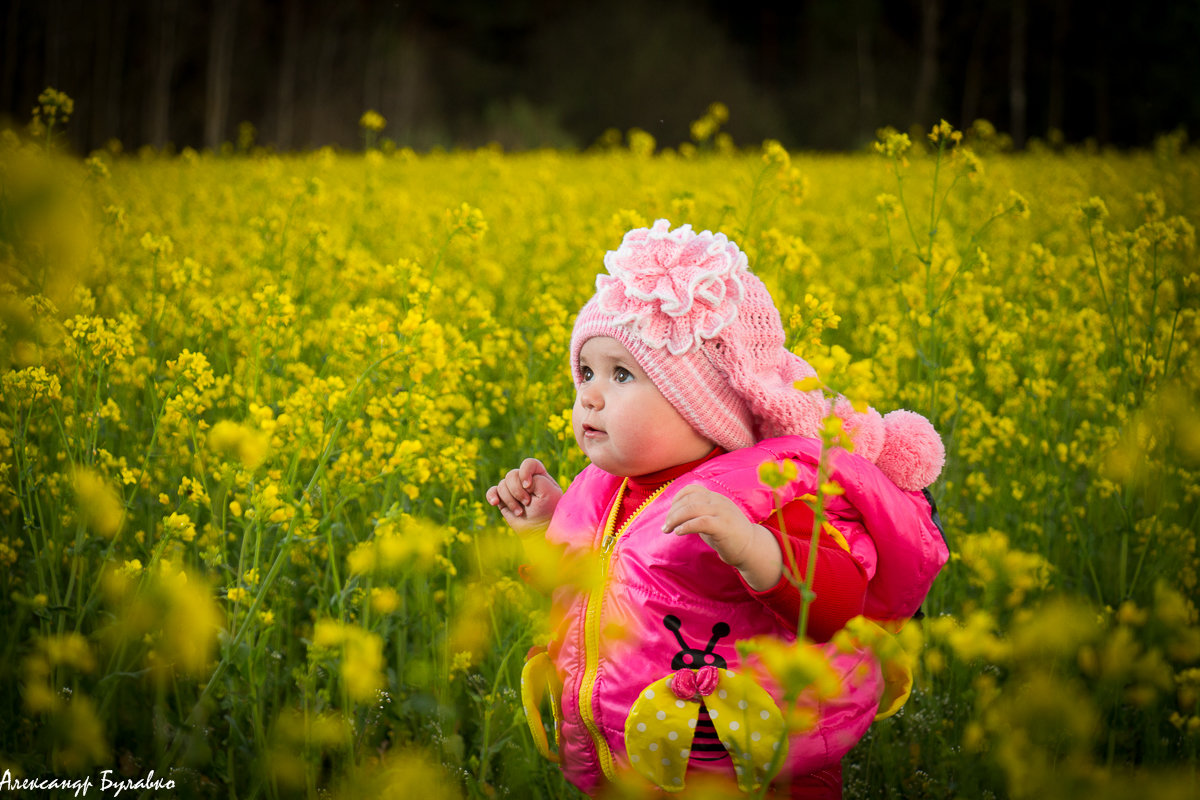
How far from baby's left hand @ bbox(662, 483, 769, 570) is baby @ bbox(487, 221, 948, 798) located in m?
0.01

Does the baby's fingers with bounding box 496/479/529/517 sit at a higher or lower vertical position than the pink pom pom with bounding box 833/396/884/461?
lower

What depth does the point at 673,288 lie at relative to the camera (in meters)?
1.58

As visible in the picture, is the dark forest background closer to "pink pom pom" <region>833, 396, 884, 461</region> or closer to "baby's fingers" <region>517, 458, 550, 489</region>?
"baby's fingers" <region>517, 458, 550, 489</region>

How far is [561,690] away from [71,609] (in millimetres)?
864

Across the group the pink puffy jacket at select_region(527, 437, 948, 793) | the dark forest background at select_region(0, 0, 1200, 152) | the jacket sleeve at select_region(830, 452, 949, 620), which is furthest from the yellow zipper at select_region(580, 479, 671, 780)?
the dark forest background at select_region(0, 0, 1200, 152)

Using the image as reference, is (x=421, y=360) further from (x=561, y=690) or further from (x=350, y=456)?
(x=561, y=690)

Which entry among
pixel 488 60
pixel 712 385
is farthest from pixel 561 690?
pixel 488 60

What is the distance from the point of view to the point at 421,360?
2.10m

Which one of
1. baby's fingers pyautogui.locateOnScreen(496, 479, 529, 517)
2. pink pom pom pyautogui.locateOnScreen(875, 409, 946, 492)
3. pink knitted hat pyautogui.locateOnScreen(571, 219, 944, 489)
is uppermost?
pink knitted hat pyautogui.locateOnScreen(571, 219, 944, 489)

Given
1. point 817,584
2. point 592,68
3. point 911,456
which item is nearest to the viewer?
point 817,584

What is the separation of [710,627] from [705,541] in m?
0.17

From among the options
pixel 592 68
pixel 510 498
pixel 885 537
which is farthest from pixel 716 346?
pixel 592 68

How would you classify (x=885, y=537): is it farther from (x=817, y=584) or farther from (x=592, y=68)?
(x=592, y=68)

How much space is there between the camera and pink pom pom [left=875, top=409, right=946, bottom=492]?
166 cm
